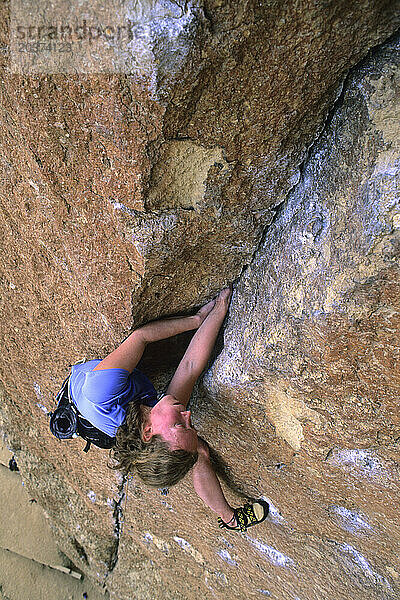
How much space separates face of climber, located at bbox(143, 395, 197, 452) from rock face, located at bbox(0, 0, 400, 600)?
165mm

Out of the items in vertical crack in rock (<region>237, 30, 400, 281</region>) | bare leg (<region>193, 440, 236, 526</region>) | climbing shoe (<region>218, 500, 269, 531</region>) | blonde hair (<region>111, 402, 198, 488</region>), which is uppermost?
vertical crack in rock (<region>237, 30, 400, 281</region>)

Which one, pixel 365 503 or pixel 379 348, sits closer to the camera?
pixel 379 348

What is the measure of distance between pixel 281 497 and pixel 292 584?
47cm

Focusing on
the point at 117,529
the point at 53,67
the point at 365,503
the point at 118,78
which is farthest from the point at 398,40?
the point at 117,529

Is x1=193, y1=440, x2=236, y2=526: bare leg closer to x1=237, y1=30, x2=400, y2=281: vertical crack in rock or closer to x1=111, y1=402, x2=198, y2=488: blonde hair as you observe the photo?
x1=111, y1=402, x2=198, y2=488: blonde hair

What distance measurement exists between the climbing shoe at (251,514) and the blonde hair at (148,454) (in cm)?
41

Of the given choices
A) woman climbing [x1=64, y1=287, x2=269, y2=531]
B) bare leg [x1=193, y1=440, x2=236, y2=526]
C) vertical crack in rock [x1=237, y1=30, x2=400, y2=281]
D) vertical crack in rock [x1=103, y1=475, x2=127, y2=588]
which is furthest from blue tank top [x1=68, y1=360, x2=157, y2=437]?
vertical crack in rock [x1=103, y1=475, x2=127, y2=588]

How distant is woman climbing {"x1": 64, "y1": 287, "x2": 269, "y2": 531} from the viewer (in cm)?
133

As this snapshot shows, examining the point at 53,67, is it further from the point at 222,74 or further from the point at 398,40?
the point at 398,40

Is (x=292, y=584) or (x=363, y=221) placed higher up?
(x=363, y=221)

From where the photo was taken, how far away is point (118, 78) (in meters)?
0.97

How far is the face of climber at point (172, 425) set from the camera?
Result: 4.33ft

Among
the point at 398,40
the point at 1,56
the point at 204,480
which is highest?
the point at 398,40

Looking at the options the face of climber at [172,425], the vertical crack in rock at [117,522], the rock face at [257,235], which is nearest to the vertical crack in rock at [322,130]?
the rock face at [257,235]
